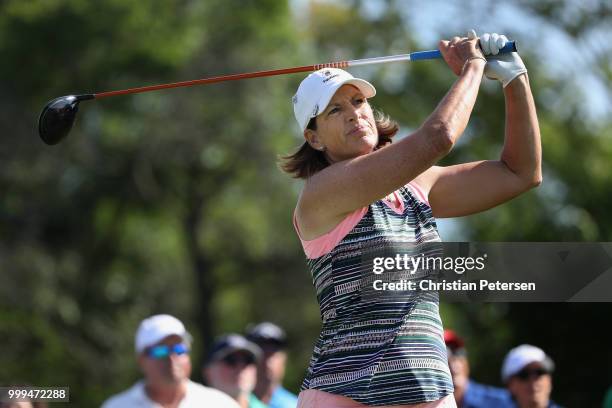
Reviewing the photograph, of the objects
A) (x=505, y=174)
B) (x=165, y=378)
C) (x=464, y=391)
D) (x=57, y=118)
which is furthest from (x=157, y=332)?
(x=505, y=174)

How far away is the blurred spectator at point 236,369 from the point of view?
803 centimetres

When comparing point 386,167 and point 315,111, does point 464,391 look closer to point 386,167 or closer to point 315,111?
point 315,111

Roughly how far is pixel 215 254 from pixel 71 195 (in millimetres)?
4784

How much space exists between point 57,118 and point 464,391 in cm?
429

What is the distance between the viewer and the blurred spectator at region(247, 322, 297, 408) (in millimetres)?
8539

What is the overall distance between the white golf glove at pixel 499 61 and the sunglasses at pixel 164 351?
352 centimetres

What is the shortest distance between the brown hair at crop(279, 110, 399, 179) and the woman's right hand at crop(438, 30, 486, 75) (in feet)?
1.12

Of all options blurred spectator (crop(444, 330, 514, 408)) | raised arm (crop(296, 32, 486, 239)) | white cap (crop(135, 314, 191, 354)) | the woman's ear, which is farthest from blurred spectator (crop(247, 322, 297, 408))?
raised arm (crop(296, 32, 486, 239))

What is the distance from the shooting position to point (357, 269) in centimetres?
386

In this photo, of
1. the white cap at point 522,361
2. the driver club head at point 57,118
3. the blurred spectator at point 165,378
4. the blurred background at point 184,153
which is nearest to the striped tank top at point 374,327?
the driver club head at point 57,118

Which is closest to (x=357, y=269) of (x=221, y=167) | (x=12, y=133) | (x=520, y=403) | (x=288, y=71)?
(x=288, y=71)

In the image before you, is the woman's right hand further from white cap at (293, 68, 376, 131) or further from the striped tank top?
the striped tank top

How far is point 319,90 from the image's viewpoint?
4.11m

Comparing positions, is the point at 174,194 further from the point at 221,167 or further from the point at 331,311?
the point at 331,311
